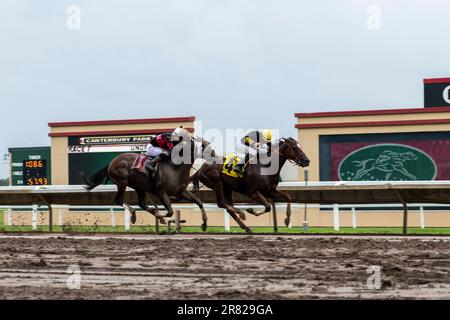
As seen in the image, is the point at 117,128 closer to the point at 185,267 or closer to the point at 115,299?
the point at 185,267

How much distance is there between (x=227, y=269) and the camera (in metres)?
8.36

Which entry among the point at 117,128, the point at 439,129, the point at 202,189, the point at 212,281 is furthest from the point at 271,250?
the point at 117,128

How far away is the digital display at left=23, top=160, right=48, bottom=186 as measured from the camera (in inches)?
906

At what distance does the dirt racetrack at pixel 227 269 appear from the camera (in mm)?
6609

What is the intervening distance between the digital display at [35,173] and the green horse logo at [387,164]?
8.20 m

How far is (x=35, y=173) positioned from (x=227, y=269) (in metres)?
15.6

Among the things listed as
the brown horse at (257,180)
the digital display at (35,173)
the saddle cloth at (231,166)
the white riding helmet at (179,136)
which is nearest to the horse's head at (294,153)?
the brown horse at (257,180)

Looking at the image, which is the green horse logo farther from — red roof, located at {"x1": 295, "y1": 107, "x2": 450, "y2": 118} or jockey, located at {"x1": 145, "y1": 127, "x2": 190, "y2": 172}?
jockey, located at {"x1": 145, "y1": 127, "x2": 190, "y2": 172}

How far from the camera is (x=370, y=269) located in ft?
26.7

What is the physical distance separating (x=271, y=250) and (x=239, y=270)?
96.6 inches

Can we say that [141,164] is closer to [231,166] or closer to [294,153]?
[231,166]

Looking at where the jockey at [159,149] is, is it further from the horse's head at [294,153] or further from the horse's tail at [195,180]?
the horse's head at [294,153]

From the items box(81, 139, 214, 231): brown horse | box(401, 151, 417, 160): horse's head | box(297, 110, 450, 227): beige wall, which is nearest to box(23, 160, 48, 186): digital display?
box(81, 139, 214, 231): brown horse
